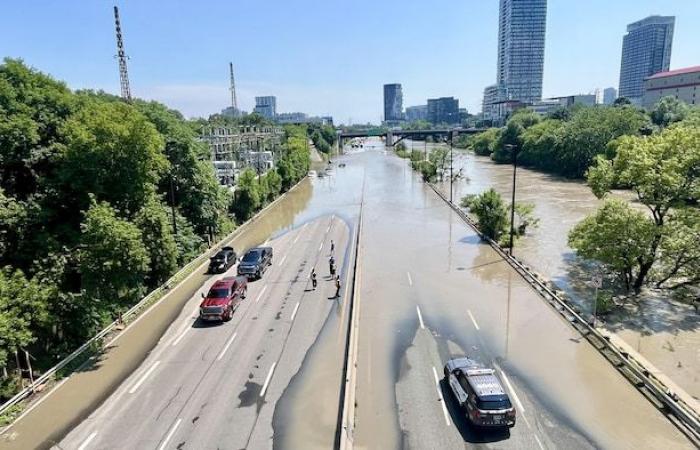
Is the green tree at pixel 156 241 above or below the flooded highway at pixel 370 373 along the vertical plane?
above

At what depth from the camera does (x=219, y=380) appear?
1712cm

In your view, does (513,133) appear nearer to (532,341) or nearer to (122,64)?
(122,64)

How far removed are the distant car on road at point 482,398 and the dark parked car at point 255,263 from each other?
17197 millimetres

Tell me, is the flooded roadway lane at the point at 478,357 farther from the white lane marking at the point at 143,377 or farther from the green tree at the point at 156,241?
the green tree at the point at 156,241

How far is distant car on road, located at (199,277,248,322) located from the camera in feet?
73.3

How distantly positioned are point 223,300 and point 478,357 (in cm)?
1288

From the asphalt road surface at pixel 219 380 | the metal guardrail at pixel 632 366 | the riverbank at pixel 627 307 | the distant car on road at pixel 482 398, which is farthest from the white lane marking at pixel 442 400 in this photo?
the riverbank at pixel 627 307

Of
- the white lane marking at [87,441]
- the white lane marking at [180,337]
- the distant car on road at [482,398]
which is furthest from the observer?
the white lane marking at [180,337]

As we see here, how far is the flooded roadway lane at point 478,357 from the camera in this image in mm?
13562

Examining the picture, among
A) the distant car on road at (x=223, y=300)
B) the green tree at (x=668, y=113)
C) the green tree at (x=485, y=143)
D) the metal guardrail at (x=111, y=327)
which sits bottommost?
the metal guardrail at (x=111, y=327)

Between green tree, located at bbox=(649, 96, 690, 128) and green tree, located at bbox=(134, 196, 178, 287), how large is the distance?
97.4 meters

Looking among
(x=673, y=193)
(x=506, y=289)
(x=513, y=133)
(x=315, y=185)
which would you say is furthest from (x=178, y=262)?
(x=513, y=133)

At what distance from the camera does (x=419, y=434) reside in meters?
13.7

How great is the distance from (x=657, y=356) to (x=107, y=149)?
27.4 m
